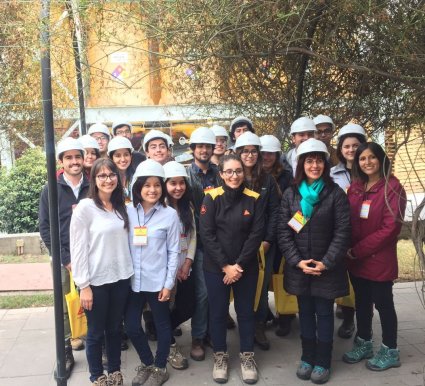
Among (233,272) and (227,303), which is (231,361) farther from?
(233,272)

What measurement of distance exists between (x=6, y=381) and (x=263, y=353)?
2036 mm

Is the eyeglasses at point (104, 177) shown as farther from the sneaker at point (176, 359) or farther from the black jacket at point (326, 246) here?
the sneaker at point (176, 359)

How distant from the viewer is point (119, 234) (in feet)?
10.1

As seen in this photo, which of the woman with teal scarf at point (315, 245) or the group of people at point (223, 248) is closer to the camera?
the group of people at point (223, 248)

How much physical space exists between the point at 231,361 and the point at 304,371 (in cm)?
61

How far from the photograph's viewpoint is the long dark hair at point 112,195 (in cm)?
308

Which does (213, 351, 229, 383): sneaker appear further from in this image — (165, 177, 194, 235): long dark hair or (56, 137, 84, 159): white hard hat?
(56, 137, 84, 159): white hard hat

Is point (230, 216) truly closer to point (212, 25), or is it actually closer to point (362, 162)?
point (362, 162)

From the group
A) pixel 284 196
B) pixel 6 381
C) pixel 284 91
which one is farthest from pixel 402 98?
pixel 6 381

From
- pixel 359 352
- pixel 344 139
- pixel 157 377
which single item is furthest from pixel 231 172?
pixel 359 352

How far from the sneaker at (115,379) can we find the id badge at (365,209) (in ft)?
6.98

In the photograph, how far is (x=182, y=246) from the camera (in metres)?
3.56

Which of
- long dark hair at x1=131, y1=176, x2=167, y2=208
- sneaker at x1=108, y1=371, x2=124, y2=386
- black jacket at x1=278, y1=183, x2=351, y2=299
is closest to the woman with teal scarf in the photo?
black jacket at x1=278, y1=183, x2=351, y2=299

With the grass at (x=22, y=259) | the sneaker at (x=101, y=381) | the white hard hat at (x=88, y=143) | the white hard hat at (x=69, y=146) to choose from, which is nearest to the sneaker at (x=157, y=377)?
the sneaker at (x=101, y=381)
